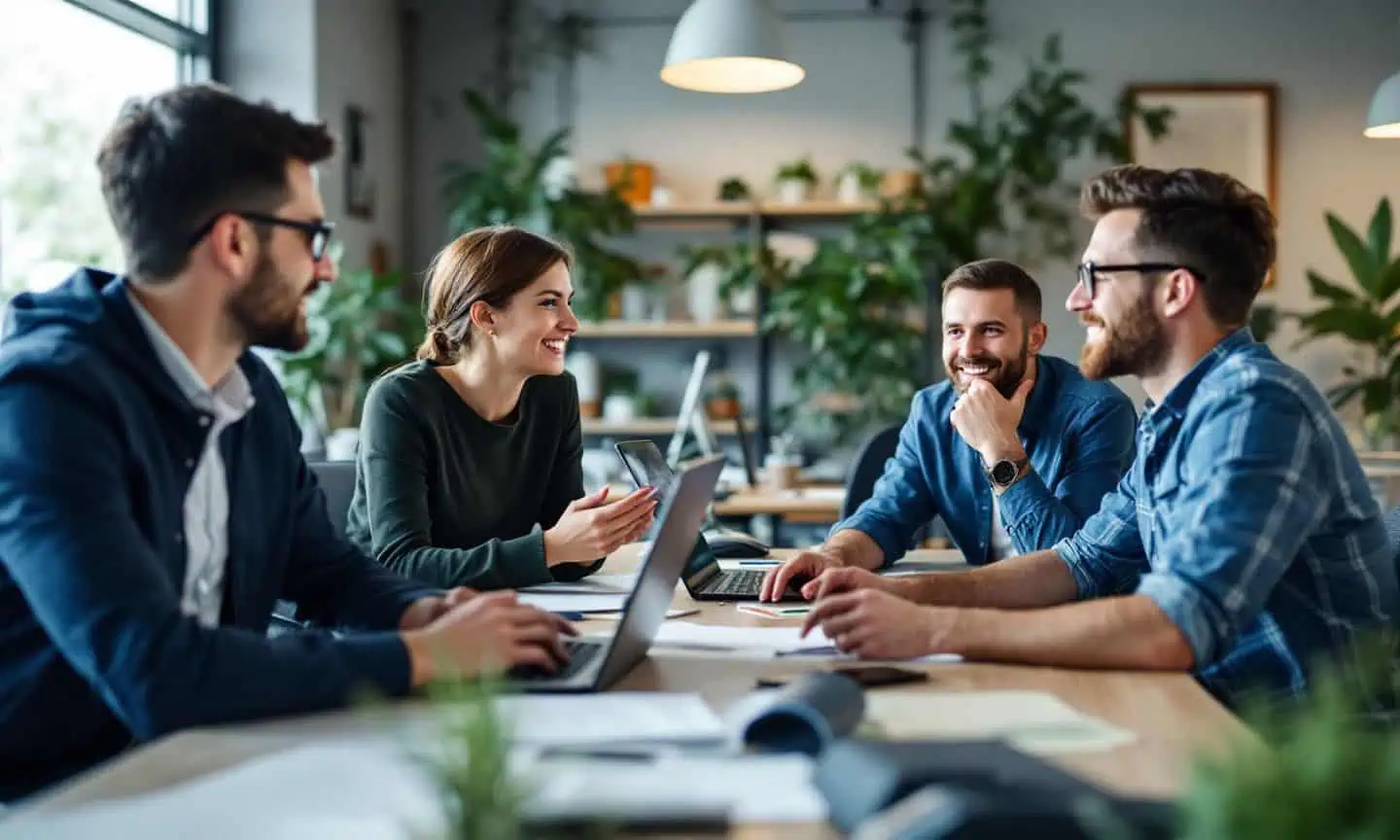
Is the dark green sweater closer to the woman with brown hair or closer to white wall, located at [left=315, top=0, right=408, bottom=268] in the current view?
the woman with brown hair

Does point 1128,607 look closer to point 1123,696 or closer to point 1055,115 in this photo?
point 1123,696

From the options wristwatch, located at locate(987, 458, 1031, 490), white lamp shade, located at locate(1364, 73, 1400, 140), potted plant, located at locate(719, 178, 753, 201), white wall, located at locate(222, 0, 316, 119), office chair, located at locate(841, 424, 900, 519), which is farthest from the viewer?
potted plant, located at locate(719, 178, 753, 201)

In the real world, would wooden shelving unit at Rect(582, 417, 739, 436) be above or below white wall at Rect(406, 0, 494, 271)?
below

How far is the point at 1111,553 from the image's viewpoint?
2.04m

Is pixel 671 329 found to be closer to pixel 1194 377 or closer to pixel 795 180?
pixel 795 180

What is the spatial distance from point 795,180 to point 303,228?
15.4ft

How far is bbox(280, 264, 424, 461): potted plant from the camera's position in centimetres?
498

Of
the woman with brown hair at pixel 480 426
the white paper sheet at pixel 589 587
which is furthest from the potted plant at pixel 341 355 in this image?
the white paper sheet at pixel 589 587

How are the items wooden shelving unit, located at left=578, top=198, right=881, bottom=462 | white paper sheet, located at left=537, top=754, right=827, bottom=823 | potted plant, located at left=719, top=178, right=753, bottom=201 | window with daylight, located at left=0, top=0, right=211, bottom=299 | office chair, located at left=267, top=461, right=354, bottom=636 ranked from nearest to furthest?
white paper sheet, located at left=537, top=754, right=827, bottom=823, office chair, located at left=267, top=461, right=354, bottom=636, window with daylight, located at left=0, top=0, right=211, bottom=299, wooden shelving unit, located at left=578, top=198, right=881, bottom=462, potted plant, located at left=719, top=178, right=753, bottom=201

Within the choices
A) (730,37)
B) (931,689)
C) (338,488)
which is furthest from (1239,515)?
(730,37)

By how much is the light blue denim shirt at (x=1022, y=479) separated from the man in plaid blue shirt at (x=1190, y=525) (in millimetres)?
559

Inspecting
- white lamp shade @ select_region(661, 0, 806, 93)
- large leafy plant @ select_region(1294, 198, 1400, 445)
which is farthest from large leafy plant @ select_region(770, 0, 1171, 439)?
white lamp shade @ select_region(661, 0, 806, 93)

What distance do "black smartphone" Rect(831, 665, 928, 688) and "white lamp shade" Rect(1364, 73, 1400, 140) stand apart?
140 inches

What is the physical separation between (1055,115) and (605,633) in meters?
4.82
